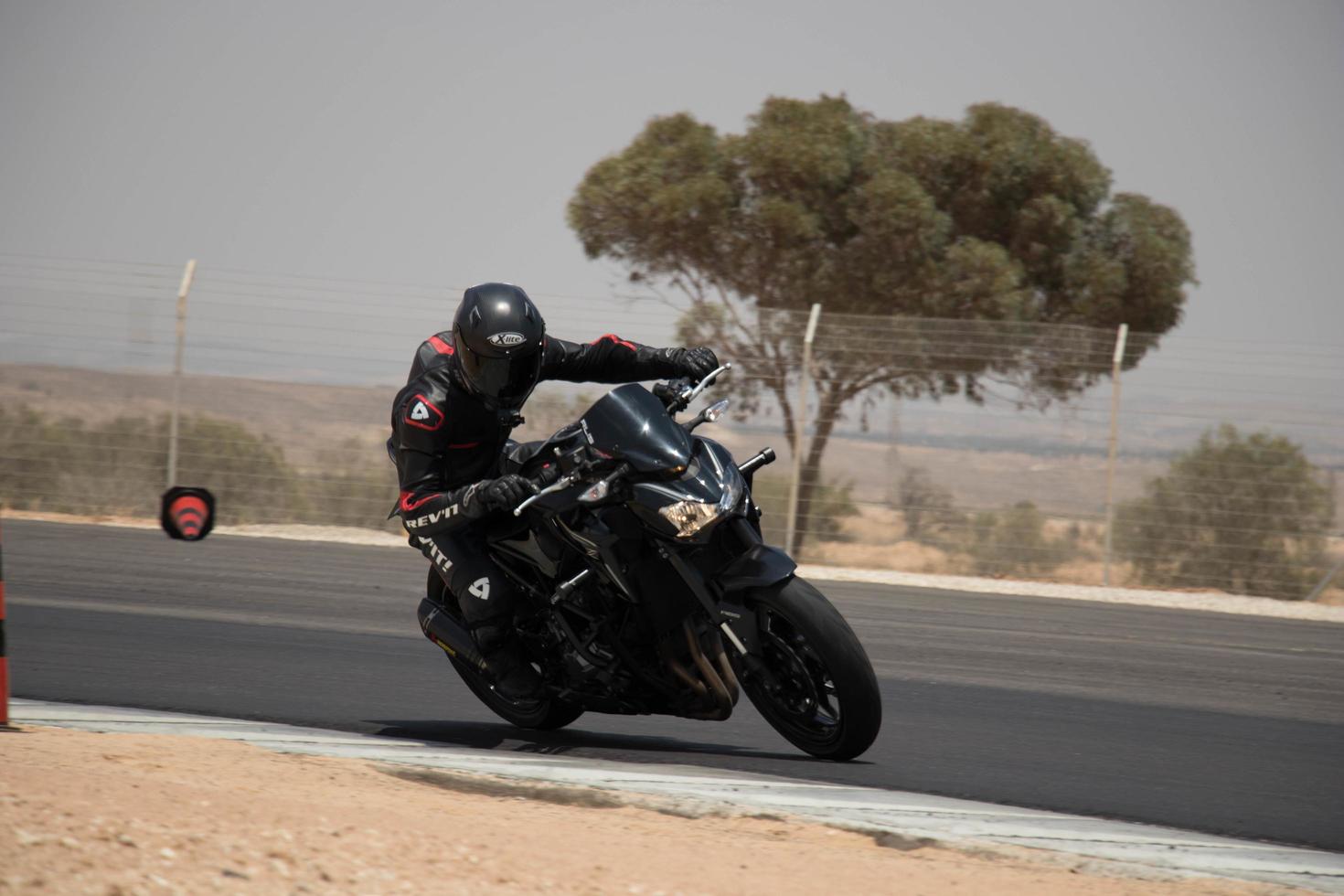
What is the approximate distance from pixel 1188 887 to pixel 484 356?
3.15 m

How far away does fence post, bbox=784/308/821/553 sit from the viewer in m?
16.5

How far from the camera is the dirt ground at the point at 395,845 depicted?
381cm

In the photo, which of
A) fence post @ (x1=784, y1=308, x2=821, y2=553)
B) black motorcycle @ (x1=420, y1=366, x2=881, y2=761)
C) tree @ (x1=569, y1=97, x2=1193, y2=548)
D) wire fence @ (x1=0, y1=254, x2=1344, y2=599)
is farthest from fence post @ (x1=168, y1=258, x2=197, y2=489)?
black motorcycle @ (x1=420, y1=366, x2=881, y2=761)

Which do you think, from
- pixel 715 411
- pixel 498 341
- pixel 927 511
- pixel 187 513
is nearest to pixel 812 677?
pixel 715 411

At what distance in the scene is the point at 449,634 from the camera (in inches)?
257

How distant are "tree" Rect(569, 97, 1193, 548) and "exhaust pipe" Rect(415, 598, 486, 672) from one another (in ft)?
58.3

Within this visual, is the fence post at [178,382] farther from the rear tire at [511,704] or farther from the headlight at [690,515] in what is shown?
the headlight at [690,515]

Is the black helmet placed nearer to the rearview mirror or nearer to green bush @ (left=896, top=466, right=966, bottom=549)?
the rearview mirror

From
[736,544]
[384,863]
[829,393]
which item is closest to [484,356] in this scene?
[736,544]

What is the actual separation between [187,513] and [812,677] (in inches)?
403

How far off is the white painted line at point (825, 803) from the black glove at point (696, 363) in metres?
1.75

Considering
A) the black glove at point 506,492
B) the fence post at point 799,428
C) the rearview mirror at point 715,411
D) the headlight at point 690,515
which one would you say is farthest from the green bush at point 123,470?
the headlight at point 690,515

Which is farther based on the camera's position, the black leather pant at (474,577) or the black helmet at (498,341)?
the black leather pant at (474,577)

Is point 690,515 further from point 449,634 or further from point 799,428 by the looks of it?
point 799,428
